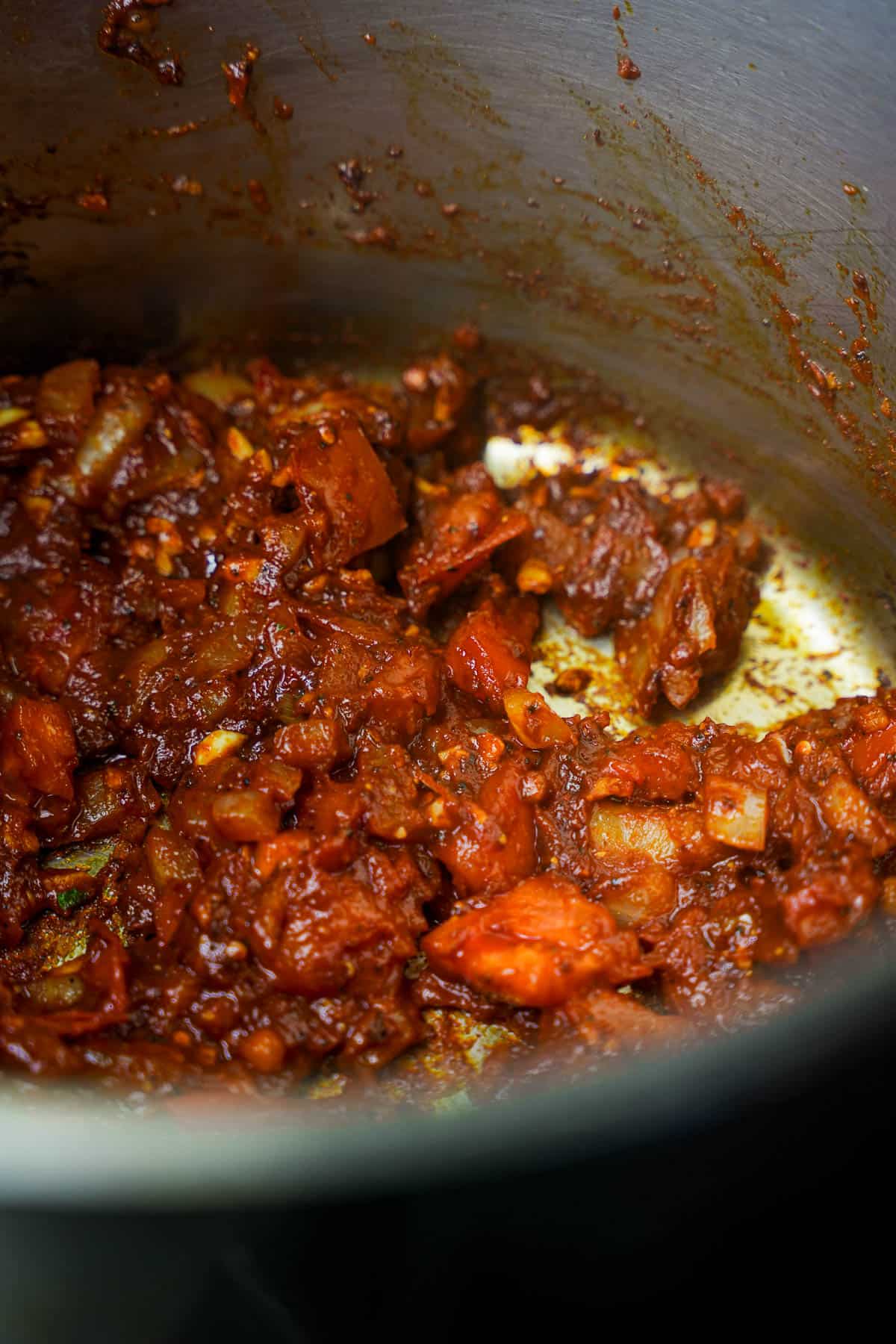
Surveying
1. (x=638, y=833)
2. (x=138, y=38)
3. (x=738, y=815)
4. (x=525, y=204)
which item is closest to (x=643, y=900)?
(x=638, y=833)

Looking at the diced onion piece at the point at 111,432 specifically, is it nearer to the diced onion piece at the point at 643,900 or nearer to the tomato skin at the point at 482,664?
the tomato skin at the point at 482,664

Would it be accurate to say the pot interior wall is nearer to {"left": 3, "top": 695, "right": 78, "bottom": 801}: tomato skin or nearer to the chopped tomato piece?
{"left": 3, "top": 695, "right": 78, "bottom": 801}: tomato skin

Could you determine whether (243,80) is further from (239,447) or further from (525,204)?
(239,447)

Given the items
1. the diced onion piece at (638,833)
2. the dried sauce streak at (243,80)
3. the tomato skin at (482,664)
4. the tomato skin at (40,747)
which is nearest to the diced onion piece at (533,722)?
the tomato skin at (482,664)

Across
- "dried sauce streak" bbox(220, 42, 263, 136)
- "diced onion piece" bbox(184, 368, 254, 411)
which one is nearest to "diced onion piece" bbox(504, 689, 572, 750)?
"diced onion piece" bbox(184, 368, 254, 411)

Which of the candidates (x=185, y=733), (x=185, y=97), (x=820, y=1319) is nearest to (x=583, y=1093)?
(x=820, y=1319)

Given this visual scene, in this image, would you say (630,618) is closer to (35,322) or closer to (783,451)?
(783,451)
